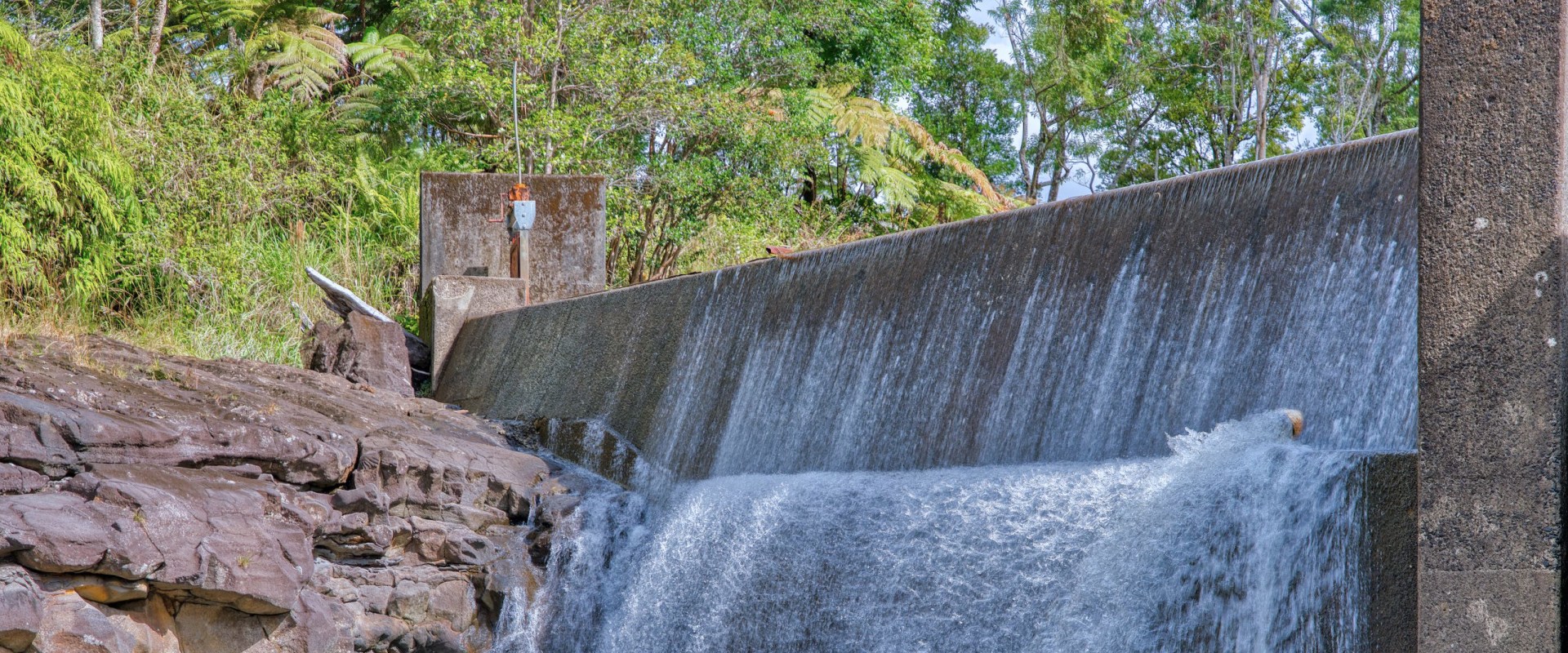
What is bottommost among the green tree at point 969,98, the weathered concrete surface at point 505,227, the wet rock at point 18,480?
the wet rock at point 18,480

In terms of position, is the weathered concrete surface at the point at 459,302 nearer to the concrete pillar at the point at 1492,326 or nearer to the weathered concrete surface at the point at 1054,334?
the weathered concrete surface at the point at 1054,334

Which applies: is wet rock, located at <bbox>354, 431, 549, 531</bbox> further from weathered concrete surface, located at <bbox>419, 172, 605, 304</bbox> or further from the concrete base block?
the concrete base block

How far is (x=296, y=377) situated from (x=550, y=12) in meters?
7.87

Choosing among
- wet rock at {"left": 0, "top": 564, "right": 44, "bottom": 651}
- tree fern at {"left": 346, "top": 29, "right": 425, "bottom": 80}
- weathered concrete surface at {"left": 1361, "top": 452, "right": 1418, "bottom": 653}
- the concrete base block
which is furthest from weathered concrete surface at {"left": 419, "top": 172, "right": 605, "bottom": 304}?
the concrete base block

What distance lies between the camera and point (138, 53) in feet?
51.1

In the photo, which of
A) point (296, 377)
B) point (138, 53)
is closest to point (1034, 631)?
point (296, 377)

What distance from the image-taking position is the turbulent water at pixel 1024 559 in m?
3.89

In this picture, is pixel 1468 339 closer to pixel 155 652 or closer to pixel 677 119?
pixel 155 652

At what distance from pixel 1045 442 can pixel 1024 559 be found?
94 centimetres

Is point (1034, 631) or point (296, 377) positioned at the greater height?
point (296, 377)

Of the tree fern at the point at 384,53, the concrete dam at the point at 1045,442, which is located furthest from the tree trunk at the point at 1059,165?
the concrete dam at the point at 1045,442

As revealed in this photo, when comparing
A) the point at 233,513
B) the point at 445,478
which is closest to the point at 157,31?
the point at 445,478

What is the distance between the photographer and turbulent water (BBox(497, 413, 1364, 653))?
12.8 ft

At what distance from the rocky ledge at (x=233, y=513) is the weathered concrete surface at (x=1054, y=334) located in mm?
1296
